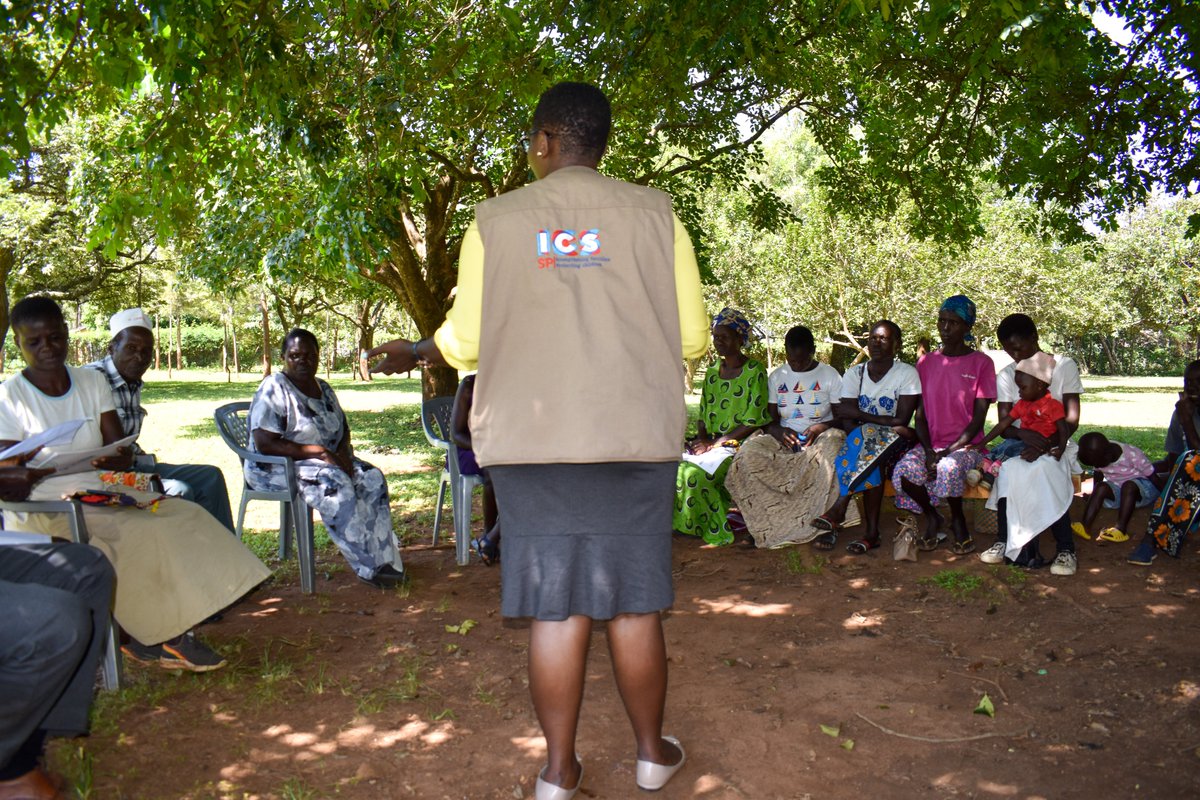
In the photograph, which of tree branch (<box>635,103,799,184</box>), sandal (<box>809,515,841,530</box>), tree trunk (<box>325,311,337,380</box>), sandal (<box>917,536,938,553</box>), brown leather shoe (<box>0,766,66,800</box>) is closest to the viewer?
brown leather shoe (<box>0,766,66,800</box>)

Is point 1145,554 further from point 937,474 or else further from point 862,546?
point 862,546

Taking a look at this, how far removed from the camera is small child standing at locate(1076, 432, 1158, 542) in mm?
6188

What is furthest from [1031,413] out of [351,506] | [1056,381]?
[351,506]

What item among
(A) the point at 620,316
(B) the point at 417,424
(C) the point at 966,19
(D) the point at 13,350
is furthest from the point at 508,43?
(D) the point at 13,350

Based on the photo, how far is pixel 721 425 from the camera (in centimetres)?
697

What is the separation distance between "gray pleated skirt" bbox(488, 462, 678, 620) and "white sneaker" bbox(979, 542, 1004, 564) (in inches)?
150

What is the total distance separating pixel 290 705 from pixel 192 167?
3.57 meters

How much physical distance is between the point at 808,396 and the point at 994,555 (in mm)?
1688

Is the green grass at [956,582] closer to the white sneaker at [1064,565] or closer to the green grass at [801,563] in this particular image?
the white sneaker at [1064,565]

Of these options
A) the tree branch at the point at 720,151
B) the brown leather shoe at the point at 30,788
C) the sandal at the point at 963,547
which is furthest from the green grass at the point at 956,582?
the tree branch at the point at 720,151

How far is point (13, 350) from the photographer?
4212 centimetres

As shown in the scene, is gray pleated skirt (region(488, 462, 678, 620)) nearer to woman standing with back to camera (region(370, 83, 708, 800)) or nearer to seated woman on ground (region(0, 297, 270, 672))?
woman standing with back to camera (region(370, 83, 708, 800))

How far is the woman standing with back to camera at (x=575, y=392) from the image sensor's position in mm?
2670

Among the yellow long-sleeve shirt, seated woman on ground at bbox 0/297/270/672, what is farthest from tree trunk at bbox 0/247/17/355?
the yellow long-sleeve shirt
